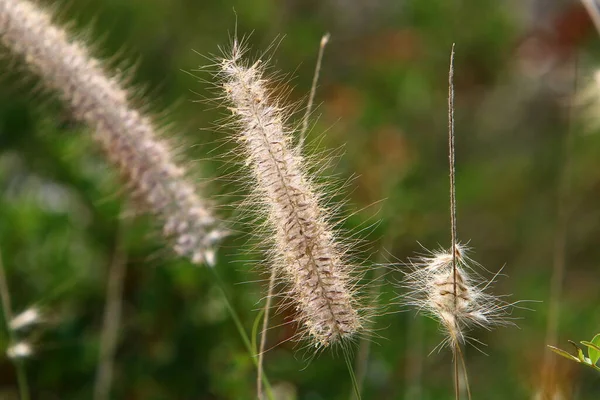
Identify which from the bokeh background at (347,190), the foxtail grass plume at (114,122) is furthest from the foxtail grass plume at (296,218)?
the foxtail grass plume at (114,122)

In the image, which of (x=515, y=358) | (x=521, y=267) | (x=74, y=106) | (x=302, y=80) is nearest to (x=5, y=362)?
(x=74, y=106)

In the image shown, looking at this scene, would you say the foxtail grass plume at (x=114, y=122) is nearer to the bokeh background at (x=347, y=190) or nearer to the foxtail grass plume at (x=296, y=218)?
the bokeh background at (x=347, y=190)

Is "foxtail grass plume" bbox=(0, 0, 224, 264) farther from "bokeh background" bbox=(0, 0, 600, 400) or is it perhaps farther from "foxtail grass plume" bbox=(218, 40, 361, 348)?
"foxtail grass plume" bbox=(218, 40, 361, 348)

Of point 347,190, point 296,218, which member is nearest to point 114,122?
point 296,218

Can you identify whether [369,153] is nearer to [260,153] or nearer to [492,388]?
[492,388]

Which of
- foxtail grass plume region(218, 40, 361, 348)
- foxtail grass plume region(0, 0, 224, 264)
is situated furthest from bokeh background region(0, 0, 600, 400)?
foxtail grass plume region(218, 40, 361, 348)
